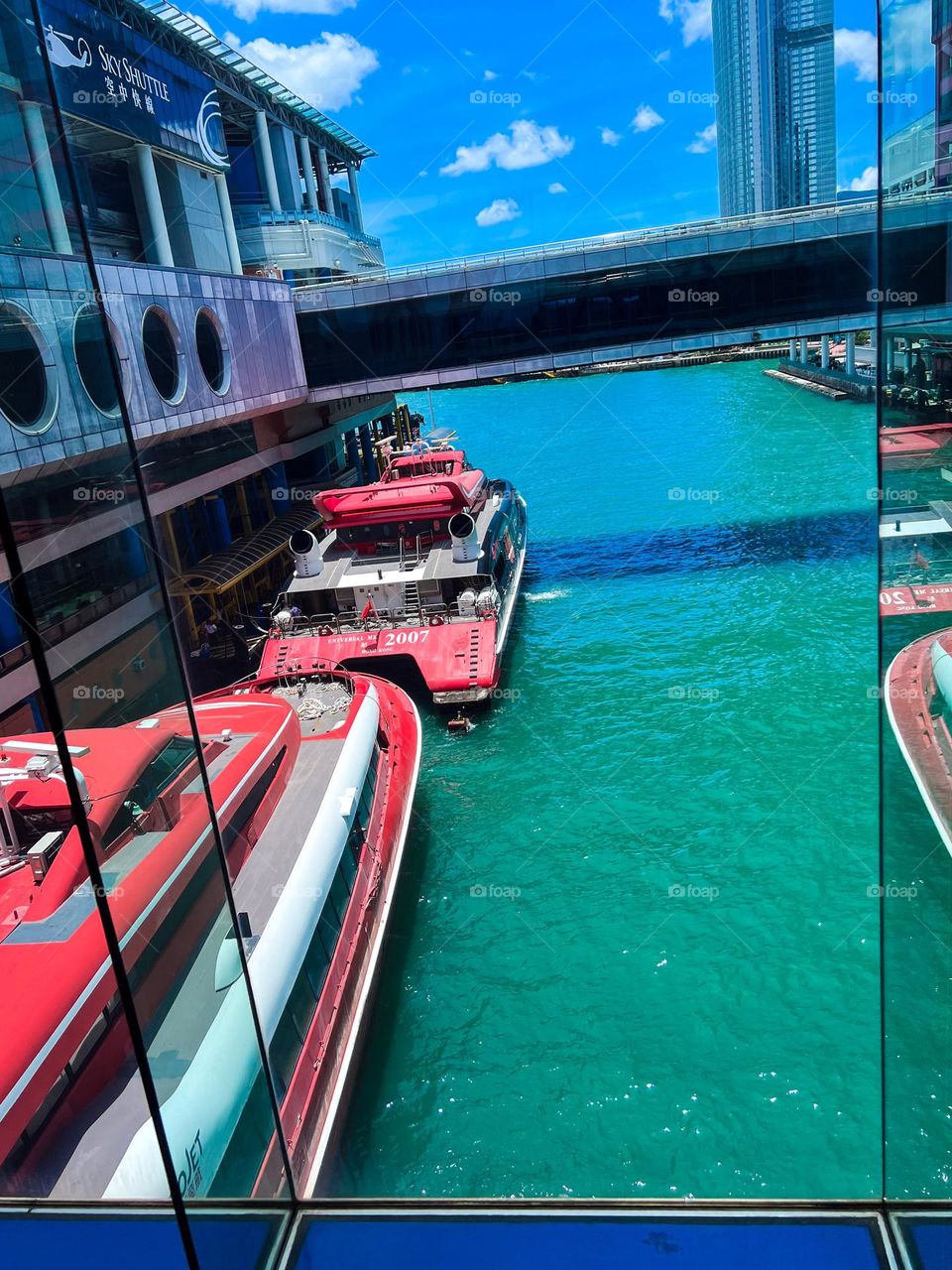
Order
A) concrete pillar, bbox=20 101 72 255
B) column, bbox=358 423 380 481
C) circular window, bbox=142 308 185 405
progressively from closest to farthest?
concrete pillar, bbox=20 101 72 255 → circular window, bbox=142 308 185 405 → column, bbox=358 423 380 481

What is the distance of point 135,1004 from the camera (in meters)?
2.16

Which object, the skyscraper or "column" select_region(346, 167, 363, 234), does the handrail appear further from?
"column" select_region(346, 167, 363, 234)

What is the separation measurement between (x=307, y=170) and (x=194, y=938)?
4556cm

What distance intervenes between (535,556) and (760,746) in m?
13.7

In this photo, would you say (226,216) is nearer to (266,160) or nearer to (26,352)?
(266,160)

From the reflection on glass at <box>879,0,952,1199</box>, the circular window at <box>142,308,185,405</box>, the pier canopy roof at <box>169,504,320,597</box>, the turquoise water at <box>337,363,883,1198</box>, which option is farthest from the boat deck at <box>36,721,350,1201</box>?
the circular window at <box>142,308,185,405</box>

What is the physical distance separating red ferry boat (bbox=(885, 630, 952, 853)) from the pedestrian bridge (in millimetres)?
19617

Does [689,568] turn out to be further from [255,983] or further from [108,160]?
[108,160]

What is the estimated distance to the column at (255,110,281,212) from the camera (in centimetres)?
3744

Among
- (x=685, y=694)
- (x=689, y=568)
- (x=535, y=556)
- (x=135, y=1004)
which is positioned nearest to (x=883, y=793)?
(x=135, y=1004)

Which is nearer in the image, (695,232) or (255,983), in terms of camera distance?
(255,983)

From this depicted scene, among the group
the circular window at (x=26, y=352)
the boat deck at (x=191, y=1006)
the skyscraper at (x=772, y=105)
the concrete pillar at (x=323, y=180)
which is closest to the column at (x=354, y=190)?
the concrete pillar at (x=323, y=180)

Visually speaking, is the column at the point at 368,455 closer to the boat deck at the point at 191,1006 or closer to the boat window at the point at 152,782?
the boat deck at the point at 191,1006

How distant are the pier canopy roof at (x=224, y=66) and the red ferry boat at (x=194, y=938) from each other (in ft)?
82.7
